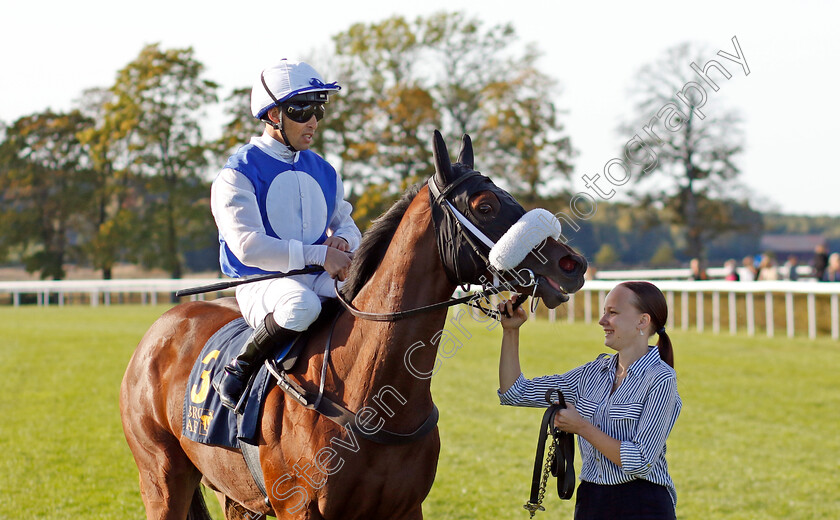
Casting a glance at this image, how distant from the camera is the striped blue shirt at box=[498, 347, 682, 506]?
259 cm

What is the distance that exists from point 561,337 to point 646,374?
12.4 meters

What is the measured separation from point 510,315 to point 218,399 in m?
1.18

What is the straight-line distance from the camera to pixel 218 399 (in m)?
3.15

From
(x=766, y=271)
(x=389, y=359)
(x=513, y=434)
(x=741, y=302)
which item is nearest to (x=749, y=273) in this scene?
(x=766, y=271)

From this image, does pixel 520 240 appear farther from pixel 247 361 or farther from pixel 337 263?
pixel 247 361

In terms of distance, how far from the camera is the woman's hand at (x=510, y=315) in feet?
9.31

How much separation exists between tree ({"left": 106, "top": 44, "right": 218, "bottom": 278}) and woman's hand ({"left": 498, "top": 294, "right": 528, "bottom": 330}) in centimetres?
2839

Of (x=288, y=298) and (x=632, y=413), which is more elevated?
(x=288, y=298)

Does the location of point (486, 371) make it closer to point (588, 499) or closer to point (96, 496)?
point (96, 496)

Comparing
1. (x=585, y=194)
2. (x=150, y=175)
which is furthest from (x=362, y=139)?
(x=585, y=194)

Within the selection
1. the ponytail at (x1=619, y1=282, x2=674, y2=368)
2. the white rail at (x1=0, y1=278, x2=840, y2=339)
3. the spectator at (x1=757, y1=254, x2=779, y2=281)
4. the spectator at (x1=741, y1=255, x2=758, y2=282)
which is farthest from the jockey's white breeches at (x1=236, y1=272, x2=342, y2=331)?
the spectator at (x1=741, y1=255, x2=758, y2=282)

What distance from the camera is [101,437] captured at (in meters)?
7.50

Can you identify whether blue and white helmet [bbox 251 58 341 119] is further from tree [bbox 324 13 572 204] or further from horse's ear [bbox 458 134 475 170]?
tree [bbox 324 13 572 204]

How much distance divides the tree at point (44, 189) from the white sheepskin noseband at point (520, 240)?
34.1 metres
